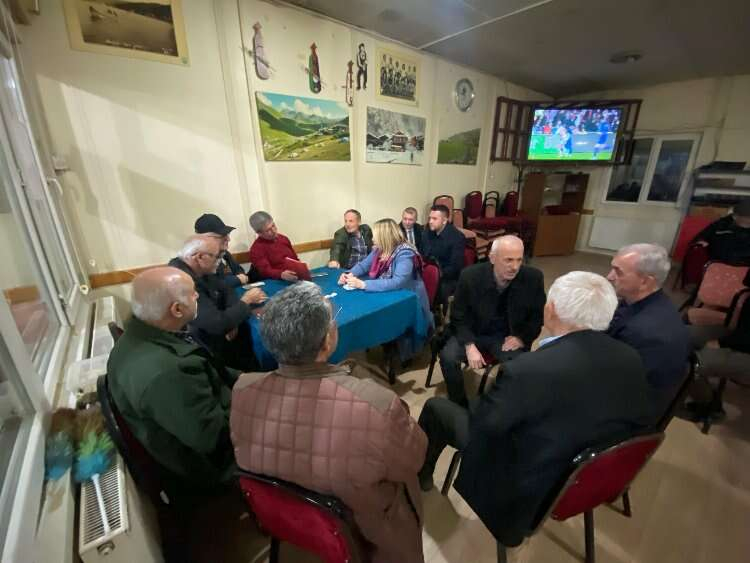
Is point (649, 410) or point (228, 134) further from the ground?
point (228, 134)

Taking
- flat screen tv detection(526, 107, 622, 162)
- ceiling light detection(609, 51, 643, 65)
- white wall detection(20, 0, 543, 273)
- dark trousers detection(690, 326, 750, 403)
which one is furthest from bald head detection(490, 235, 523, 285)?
flat screen tv detection(526, 107, 622, 162)

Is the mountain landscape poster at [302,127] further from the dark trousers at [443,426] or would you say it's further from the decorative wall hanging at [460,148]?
the dark trousers at [443,426]

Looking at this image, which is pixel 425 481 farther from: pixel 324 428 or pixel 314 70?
pixel 314 70

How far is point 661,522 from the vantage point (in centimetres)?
145

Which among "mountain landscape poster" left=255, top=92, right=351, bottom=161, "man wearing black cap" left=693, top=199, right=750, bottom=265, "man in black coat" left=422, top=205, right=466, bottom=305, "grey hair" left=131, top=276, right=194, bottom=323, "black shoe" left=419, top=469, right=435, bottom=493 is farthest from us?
"man in black coat" left=422, top=205, right=466, bottom=305

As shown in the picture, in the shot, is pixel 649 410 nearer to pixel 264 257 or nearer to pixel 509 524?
pixel 509 524

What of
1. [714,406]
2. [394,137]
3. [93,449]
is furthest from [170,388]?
[394,137]

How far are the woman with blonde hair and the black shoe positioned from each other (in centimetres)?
94

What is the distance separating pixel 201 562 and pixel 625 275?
7.78 ft

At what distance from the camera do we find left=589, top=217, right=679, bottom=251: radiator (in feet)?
18.0

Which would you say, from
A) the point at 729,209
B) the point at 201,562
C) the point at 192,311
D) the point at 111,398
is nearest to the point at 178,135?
the point at 192,311

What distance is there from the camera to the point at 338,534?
782 millimetres

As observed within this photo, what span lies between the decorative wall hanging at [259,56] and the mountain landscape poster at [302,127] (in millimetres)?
166

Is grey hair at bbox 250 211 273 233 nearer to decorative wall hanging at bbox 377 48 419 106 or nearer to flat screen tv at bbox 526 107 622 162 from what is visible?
decorative wall hanging at bbox 377 48 419 106
